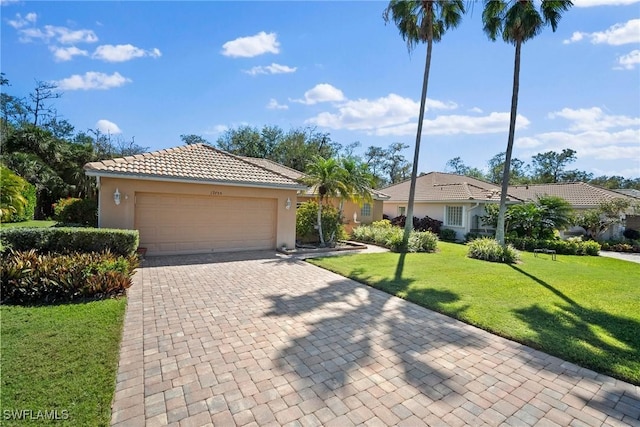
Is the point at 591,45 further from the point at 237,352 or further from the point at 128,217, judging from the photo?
the point at 128,217

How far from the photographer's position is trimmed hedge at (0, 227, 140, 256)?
747cm

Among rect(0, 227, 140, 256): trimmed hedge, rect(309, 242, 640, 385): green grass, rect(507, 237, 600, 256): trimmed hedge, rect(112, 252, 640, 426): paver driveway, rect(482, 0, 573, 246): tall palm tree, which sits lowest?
rect(112, 252, 640, 426): paver driveway

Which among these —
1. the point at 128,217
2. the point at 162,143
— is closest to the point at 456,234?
the point at 128,217

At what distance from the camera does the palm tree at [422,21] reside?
14.2 metres

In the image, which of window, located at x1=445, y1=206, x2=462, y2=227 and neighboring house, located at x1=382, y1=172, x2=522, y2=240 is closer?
neighboring house, located at x1=382, y1=172, x2=522, y2=240

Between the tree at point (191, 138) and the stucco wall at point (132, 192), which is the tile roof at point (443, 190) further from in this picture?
the tree at point (191, 138)

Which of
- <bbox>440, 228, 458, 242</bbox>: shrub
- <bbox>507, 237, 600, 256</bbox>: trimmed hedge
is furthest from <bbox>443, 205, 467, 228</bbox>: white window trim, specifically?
<bbox>507, 237, 600, 256</bbox>: trimmed hedge

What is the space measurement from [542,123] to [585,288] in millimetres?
13792

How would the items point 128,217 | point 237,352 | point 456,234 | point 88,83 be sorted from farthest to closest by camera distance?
point 88,83
point 456,234
point 128,217
point 237,352

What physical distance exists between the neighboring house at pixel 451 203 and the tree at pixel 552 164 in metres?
43.8

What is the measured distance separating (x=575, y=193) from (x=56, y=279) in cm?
3354

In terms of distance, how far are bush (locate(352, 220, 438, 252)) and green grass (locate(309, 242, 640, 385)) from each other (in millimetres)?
1867

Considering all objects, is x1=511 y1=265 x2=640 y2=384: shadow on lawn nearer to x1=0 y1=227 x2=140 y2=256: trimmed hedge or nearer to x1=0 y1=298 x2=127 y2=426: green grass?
x1=0 y1=298 x2=127 y2=426: green grass

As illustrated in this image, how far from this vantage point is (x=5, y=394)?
3.16 m
